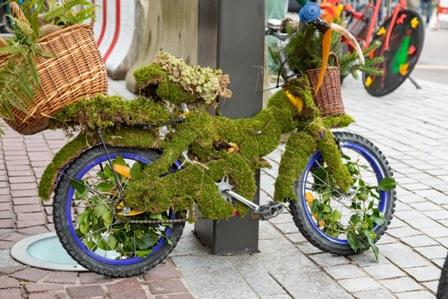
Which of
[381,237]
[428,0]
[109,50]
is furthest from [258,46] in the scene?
[428,0]

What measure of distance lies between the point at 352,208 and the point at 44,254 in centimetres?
179

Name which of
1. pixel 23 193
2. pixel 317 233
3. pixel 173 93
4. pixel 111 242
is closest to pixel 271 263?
pixel 317 233

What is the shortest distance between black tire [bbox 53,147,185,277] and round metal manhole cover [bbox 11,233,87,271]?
20 centimetres

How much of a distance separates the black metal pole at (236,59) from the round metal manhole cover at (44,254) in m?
0.83

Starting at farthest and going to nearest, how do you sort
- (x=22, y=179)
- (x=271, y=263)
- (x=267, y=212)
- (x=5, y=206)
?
(x=22, y=179) → (x=5, y=206) → (x=271, y=263) → (x=267, y=212)

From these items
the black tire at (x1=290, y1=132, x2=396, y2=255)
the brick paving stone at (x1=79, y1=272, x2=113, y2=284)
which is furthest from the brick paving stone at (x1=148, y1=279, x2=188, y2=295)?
the black tire at (x1=290, y1=132, x2=396, y2=255)

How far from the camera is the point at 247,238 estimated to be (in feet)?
14.6

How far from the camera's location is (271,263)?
4336mm

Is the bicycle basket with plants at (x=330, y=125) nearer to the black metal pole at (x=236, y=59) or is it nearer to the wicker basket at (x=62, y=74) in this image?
the black metal pole at (x=236, y=59)

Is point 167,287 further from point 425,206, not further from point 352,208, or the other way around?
point 425,206

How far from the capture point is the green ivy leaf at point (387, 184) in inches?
177

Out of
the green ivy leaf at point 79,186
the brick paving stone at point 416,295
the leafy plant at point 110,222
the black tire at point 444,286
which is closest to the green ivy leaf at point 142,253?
the leafy plant at point 110,222

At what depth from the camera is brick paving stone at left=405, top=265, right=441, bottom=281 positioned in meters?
4.18

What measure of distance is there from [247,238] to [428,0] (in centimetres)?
2029
